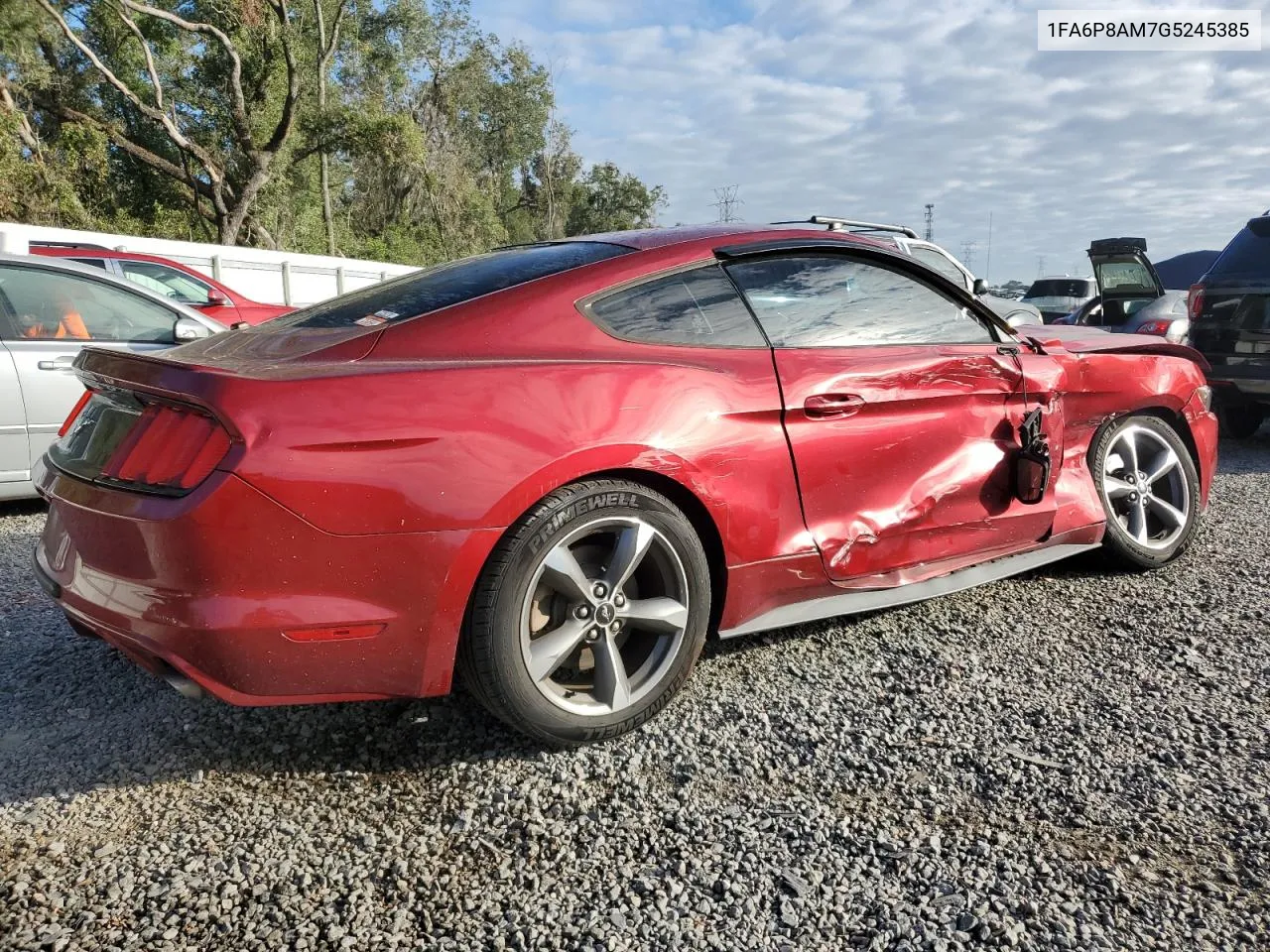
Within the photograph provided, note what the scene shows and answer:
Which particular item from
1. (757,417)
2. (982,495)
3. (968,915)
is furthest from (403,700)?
(982,495)

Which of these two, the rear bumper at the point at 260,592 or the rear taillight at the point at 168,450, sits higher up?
the rear taillight at the point at 168,450

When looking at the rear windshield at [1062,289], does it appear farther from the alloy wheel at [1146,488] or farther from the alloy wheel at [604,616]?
the alloy wheel at [604,616]

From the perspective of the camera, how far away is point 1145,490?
4066 mm

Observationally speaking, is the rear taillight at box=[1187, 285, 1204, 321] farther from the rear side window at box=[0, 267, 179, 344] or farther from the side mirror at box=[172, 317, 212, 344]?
the rear side window at box=[0, 267, 179, 344]

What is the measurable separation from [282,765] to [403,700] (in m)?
0.47

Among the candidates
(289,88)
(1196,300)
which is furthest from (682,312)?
(289,88)

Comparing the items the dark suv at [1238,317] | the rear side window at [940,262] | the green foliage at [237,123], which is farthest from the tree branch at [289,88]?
the dark suv at [1238,317]

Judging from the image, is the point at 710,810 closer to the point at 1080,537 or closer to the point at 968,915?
the point at 968,915

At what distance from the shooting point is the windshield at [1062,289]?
18.6 m

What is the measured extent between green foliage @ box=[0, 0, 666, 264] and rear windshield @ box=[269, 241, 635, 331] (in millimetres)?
24926

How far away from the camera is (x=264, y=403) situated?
2104 mm

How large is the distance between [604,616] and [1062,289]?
19.0 m

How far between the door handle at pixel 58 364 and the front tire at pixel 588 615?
3.89m

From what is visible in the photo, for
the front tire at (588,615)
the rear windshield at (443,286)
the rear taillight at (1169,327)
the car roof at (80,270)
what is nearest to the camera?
the front tire at (588,615)
